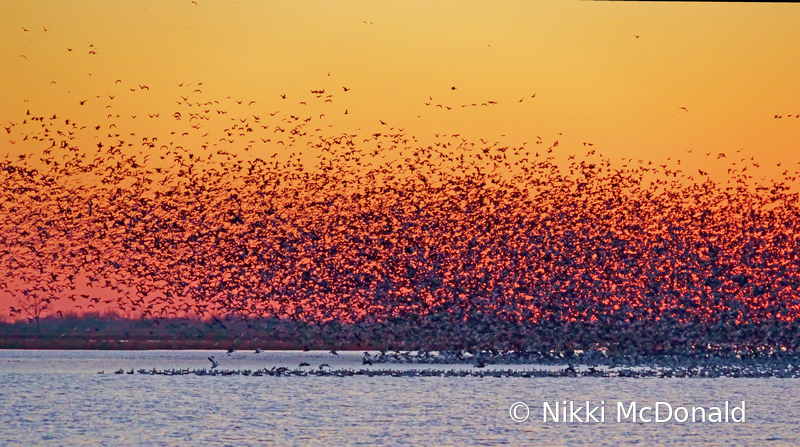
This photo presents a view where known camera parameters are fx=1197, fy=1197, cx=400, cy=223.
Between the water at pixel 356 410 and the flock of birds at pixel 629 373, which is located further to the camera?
the flock of birds at pixel 629 373

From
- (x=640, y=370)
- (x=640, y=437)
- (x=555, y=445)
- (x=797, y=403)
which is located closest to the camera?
(x=555, y=445)

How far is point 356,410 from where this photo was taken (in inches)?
1483

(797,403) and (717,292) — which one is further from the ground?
(717,292)

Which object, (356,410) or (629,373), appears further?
(629,373)

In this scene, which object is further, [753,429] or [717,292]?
[717,292]

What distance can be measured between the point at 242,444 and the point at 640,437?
9.82 m

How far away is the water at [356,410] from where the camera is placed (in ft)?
97.2

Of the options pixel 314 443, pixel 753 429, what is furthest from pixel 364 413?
pixel 753 429

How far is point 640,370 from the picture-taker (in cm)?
5094

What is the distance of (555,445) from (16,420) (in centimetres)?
1620

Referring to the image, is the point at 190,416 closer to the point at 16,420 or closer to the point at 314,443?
the point at 16,420

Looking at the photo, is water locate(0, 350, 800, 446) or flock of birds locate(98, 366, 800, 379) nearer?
water locate(0, 350, 800, 446)

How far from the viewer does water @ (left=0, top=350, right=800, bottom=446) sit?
29.6 m

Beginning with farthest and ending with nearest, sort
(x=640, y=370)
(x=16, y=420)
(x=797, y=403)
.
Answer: (x=640, y=370), (x=797, y=403), (x=16, y=420)
